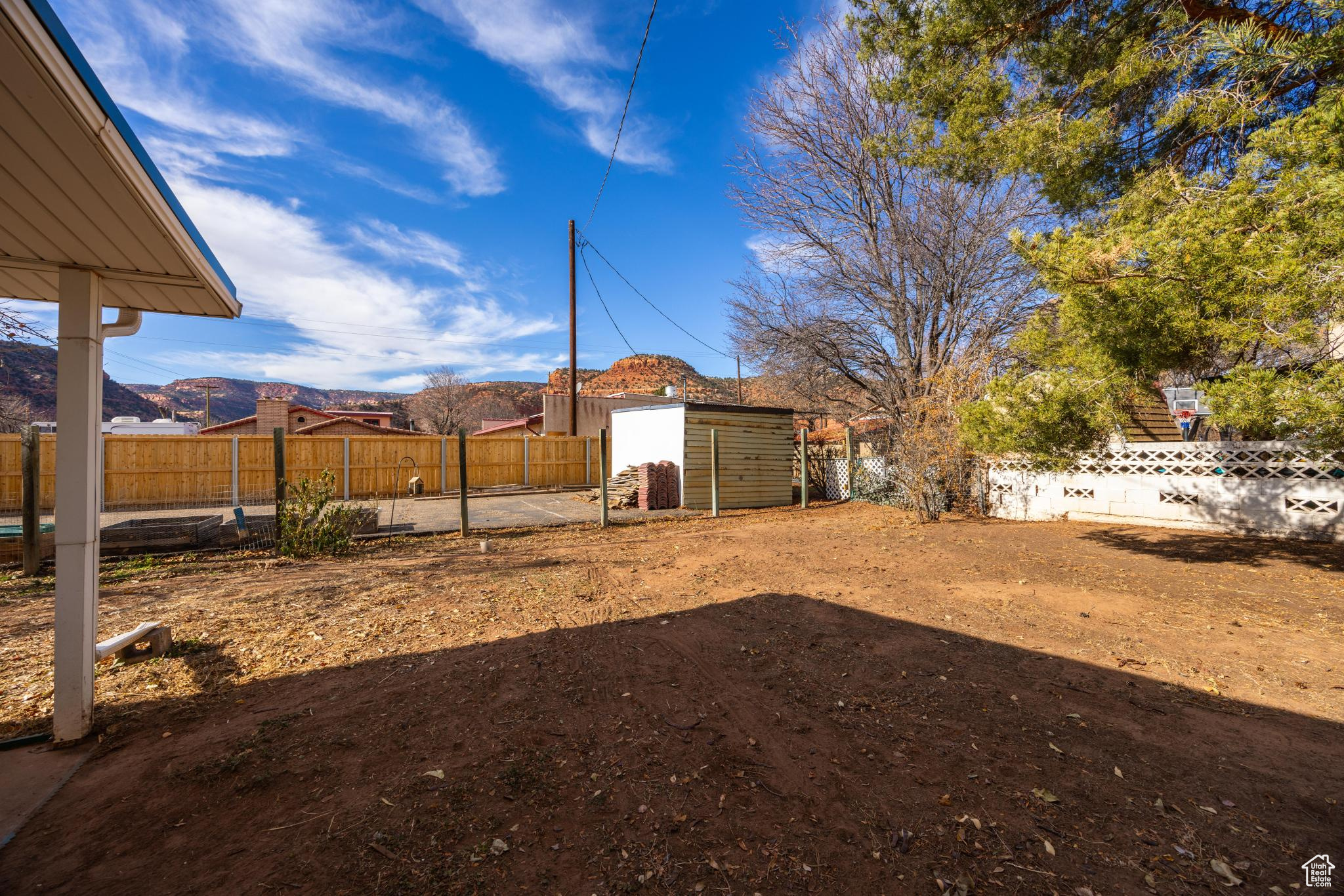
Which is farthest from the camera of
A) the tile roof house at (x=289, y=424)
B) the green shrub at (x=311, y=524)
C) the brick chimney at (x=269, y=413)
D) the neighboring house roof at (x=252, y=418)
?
the neighboring house roof at (x=252, y=418)

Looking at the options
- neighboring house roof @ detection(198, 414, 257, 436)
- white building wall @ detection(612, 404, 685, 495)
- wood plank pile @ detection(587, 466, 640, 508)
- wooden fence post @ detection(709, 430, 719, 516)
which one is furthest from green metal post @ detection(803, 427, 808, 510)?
neighboring house roof @ detection(198, 414, 257, 436)

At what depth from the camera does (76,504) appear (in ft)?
7.98

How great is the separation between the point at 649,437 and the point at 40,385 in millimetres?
9860

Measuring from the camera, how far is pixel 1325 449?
4.54m

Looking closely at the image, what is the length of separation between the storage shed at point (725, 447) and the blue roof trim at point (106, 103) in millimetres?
9996

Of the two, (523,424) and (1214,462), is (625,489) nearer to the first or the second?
(1214,462)

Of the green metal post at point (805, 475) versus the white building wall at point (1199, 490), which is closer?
the white building wall at point (1199, 490)

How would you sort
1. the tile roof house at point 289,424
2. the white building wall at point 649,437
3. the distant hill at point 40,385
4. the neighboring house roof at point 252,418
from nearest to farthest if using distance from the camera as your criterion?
the distant hill at point 40,385, the white building wall at point 649,437, the tile roof house at point 289,424, the neighboring house roof at point 252,418

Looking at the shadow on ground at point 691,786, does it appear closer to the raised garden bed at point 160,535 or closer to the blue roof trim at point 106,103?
the blue roof trim at point 106,103

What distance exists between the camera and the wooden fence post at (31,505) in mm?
5668

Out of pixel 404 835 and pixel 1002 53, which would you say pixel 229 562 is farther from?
pixel 1002 53

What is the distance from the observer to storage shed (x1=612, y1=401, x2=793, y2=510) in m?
12.4

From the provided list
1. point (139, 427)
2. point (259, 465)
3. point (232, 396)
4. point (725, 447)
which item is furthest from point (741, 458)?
point (232, 396)

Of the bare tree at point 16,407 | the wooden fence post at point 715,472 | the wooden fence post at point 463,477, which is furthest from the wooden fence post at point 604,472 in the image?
the bare tree at point 16,407
